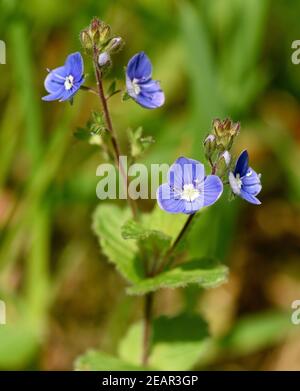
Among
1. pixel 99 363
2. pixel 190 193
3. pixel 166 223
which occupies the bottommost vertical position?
pixel 99 363

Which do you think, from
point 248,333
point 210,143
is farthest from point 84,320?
point 210,143

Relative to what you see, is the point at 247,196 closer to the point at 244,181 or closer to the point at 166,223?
the point at 244,181

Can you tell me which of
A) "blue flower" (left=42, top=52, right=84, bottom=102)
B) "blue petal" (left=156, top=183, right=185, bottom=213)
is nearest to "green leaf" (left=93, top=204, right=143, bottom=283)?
Result: "blue petal" (left=156, top=183, right=185, bottom=213)

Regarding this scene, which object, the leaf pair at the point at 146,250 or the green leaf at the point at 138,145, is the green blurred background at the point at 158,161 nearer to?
the leaf pair at the point at 146,250

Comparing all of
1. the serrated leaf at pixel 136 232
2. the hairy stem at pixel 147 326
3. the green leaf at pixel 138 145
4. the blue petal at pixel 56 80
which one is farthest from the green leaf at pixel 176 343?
the blue petal at pixel 56 80

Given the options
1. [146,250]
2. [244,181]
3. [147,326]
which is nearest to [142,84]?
[244,181]

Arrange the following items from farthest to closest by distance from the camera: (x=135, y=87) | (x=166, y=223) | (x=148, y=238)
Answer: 1. (x=166, y=223)
2. (x=148, y=238)
3. (x=135, y=87)
